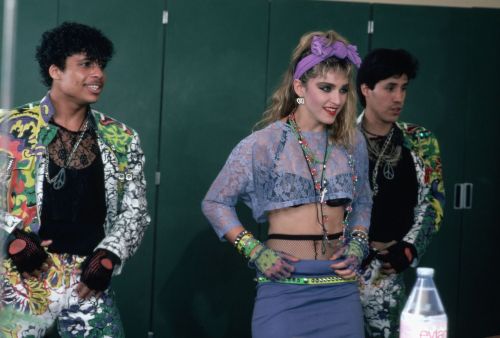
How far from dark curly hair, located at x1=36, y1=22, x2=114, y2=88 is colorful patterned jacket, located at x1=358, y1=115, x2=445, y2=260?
44.4 inches

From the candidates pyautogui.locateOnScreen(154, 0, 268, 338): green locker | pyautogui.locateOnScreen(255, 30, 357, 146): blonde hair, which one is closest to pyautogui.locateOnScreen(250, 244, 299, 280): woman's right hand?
pyautogui.locateOnScreen(255, 30, 357, 146): blonde hair

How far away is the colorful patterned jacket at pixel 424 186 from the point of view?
147 inches

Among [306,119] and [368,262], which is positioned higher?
[306,119]

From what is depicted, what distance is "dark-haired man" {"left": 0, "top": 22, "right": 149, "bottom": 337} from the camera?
3.28 meters

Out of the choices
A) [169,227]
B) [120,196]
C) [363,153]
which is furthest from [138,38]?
[363,153]

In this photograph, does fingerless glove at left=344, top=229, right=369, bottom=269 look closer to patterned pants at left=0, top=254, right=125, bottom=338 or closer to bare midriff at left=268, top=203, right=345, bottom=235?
bare midriff at left=268, top=203, right=345, bottom=235

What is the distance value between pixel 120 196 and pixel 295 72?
0.80 m

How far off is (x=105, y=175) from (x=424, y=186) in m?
1.30

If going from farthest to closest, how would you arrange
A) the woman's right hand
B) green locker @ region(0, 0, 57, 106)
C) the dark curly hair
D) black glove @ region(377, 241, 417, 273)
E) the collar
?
1. green locker @ region(0, 0, 57, 106)
2. black glove @ region(377, 241, 417, 273)
3. the dark curly hair
4. the collar
5. the woman's right hand

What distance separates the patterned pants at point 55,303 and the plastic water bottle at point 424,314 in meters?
1.65

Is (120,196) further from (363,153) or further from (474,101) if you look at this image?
(474,101)

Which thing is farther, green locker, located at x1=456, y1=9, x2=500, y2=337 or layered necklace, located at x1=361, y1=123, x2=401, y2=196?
green locker, located at x1=456, y1=9, x2=500, y2=337

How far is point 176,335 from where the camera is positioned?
15.6 ft

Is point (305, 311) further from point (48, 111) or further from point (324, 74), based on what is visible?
point (48, 111)
